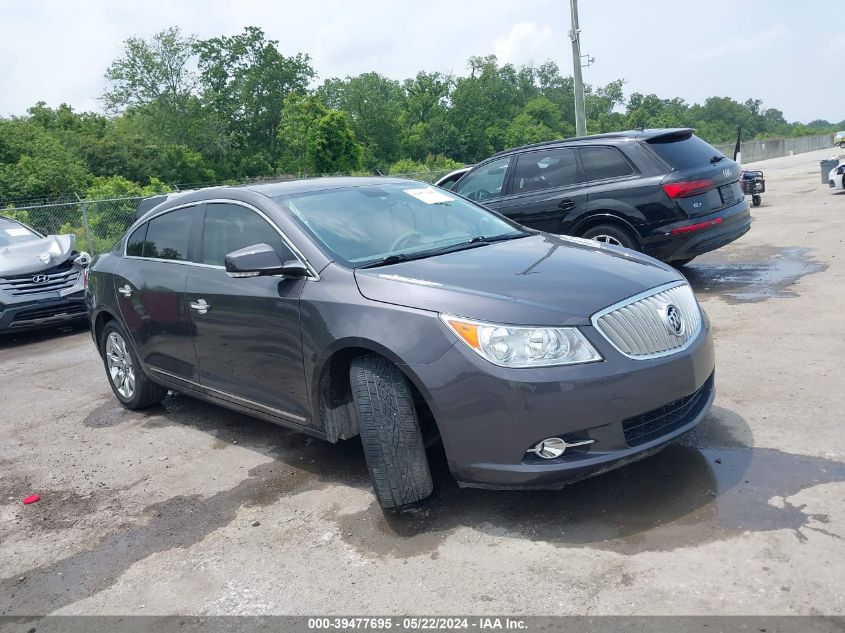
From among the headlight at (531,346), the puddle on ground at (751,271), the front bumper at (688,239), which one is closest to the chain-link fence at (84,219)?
the puddle on ground at (751,271)

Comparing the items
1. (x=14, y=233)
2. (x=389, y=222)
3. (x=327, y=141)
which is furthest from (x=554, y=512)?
(x=327, y=141)

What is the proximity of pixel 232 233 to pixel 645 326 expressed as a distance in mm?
2553

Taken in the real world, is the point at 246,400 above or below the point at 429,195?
below

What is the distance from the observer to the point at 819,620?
2.48 metres

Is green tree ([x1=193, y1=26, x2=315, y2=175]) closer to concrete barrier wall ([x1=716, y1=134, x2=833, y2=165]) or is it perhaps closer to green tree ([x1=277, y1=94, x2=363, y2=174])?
green tree ([x1=277, y1=94, x2=363, y2=174])

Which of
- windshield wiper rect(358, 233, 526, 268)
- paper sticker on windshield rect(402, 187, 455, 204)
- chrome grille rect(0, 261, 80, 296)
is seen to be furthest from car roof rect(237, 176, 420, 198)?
chrome grille rect(0, 261, 80, 296)

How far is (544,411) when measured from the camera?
10.2 feet

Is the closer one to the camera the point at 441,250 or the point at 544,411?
the point at 544,411

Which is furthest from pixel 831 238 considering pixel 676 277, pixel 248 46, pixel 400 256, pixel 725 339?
pixel 248 46

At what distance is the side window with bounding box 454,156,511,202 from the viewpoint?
8820mm

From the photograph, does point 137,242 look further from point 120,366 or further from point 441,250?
point 441,250

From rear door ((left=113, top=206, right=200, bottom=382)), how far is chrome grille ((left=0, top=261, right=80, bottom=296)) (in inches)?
185

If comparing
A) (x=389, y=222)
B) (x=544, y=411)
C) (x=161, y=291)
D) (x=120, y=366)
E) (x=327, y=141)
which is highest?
(x=327, y=141)

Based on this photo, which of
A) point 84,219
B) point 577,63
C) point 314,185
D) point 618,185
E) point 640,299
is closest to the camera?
point 640,299
